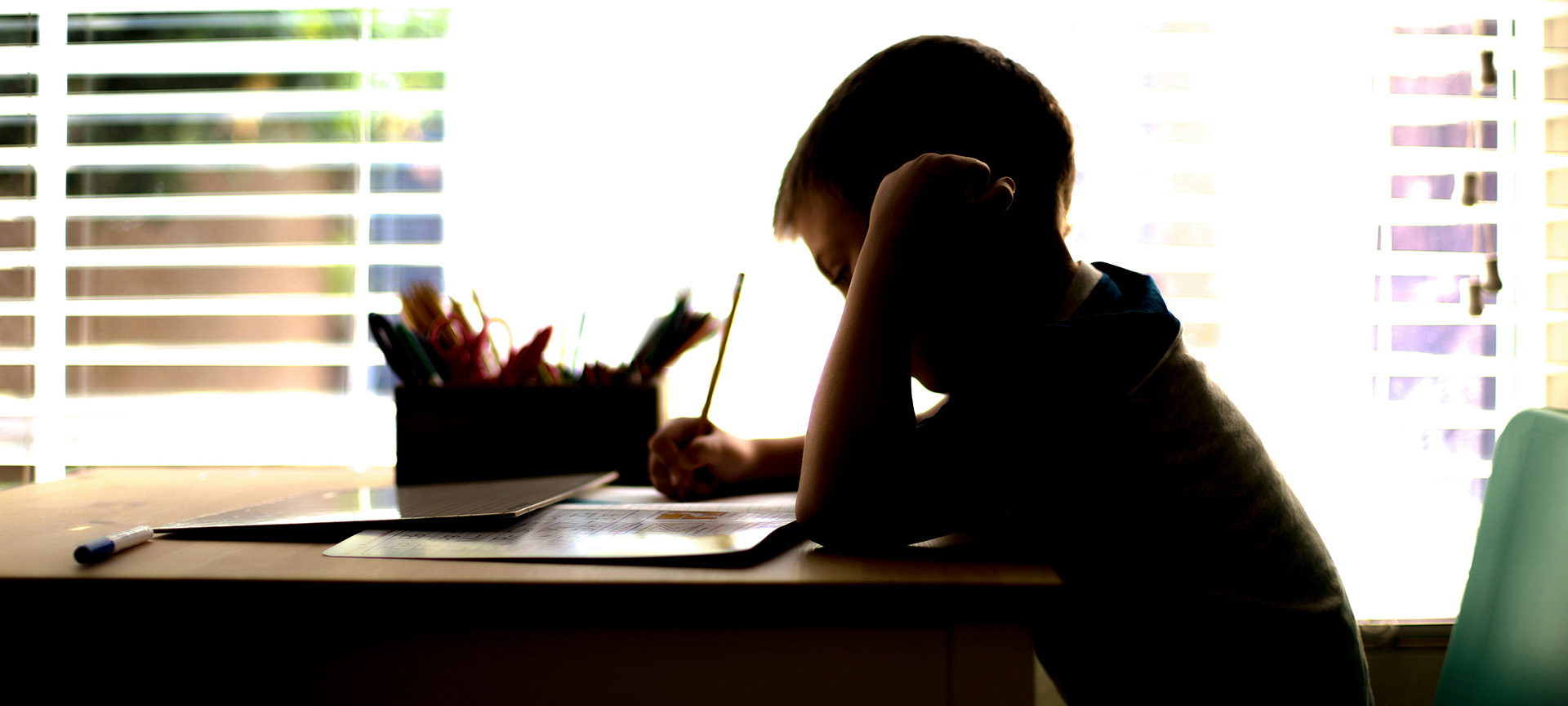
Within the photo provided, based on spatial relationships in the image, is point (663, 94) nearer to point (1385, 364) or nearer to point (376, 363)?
point (376, 363)

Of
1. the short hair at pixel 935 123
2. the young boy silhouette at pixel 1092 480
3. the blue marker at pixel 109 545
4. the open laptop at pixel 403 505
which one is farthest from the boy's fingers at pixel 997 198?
the blue marker at pixel 109 545

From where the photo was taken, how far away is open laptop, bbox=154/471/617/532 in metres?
0.45

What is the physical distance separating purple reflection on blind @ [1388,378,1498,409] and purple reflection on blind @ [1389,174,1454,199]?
194 mm

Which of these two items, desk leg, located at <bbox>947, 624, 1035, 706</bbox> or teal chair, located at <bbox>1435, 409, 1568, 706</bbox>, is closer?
desk leg, located at <bbox>947, 624, 1035, 706</bbox>

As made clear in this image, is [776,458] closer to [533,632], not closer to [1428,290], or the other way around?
[533,632]

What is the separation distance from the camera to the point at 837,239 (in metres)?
0.66

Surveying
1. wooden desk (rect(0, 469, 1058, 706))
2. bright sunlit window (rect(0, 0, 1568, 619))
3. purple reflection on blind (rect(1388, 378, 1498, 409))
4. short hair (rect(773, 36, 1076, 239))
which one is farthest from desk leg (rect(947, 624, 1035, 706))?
purple reflection on blind (rect(1388, 378, 1498, 409))

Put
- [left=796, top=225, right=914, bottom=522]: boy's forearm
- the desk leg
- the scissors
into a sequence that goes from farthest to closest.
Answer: the scissors < [left=796, top=225, right=914, bottom=522]: boy's forearm < the desk leg

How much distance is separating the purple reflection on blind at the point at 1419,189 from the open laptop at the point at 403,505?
86cm

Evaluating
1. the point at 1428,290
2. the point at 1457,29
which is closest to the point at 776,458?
the point at 1428,290

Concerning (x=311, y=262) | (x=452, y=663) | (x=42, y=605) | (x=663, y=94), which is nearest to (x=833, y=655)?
(x=452, y=663)

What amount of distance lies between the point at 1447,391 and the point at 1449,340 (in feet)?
0.18

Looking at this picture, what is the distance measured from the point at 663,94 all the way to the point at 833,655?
720 mm

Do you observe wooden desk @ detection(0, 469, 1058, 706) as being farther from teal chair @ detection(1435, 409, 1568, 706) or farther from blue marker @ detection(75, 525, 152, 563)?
teal chair @ detection(1435, 409, 1568, 706)
